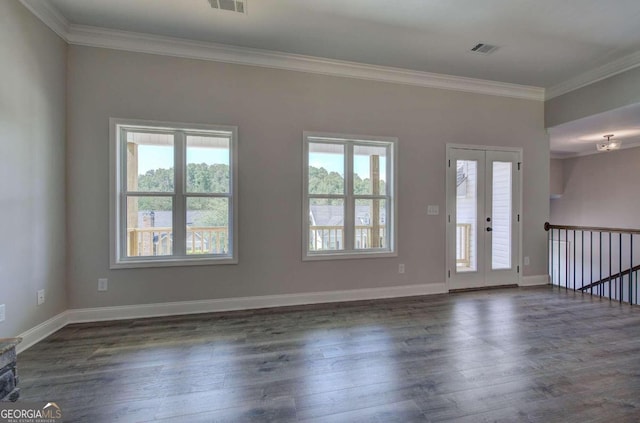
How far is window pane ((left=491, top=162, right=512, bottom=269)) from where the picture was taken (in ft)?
15.2

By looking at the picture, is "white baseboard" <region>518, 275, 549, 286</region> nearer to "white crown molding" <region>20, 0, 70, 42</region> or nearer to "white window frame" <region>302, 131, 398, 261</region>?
"white window frame" <region>302, 131, 398, 261</region>

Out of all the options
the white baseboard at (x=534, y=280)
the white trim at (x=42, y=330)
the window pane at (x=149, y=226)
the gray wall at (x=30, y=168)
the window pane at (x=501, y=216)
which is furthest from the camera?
the white baseboard at (x=534, y=280)

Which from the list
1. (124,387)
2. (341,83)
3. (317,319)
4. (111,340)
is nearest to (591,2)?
(341,83)

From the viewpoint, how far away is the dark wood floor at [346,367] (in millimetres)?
1800

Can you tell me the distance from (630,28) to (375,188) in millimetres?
3167

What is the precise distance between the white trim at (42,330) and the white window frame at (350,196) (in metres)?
2.66

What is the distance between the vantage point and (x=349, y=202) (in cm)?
406

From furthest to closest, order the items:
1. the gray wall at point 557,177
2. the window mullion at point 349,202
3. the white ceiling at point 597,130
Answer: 1. the gray wall at point 557,177
2. the white ceiling at point 597,130
3. the window mullion at point 349,202

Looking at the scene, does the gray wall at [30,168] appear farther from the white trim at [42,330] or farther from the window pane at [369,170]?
the window pane at [369,170]

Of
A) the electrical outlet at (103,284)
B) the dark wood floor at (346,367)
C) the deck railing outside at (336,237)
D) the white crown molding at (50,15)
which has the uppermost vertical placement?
the white crown molding at (50,15)

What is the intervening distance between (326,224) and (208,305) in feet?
5.85

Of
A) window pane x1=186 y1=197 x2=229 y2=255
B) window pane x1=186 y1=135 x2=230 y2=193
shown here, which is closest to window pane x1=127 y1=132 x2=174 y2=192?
window pane x1=186 y1=135 x2=230 y2=193

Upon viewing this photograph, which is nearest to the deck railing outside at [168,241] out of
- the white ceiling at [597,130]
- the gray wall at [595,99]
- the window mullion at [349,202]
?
the window mullion at [349,202]

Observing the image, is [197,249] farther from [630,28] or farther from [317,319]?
[630,28]
